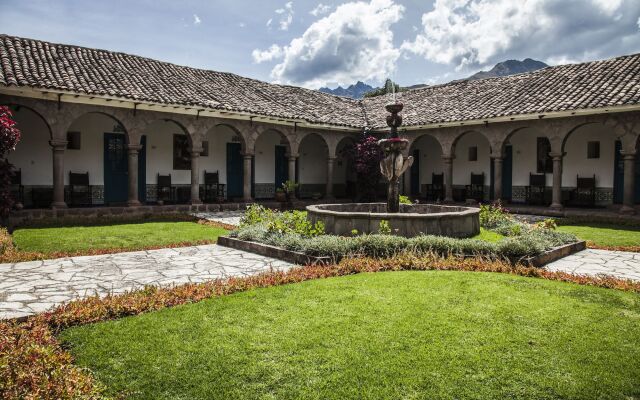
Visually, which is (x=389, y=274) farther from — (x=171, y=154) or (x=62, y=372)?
(x=171, y=154)

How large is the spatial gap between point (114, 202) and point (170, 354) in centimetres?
1389

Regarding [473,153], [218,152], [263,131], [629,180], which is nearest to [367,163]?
[263,131]

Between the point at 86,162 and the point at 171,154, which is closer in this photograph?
the point at 86,162

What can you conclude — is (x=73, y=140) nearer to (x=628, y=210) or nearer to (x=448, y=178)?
(x=448, y=178)

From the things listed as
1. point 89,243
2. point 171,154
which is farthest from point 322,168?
point 89,243

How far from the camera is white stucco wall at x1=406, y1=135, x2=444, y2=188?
2112cm

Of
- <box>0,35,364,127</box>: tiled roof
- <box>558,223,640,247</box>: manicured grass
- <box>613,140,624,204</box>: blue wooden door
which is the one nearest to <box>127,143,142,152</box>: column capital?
<box>0,35,364,127</box>: tiled roof

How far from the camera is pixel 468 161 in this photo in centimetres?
2008

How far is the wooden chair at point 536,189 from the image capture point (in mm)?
17734

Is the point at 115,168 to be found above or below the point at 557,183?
above

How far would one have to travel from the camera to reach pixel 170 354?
3592 mm

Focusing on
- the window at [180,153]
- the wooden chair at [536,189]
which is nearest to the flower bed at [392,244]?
the wooden chair at [536,189]

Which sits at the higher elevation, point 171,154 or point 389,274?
point 171,154

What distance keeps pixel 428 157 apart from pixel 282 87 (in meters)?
7.58
